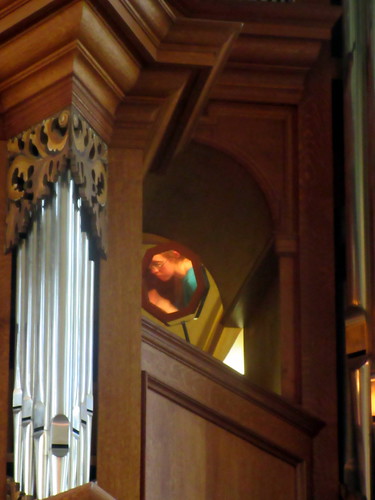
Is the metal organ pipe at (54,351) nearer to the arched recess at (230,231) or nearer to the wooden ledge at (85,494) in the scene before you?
the wooden ledge at (85,494)

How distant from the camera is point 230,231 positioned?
8.53 m

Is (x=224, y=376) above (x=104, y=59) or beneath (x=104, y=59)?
beneath

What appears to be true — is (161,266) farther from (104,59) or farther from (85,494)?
(85,494)

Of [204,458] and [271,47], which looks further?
[271,47]

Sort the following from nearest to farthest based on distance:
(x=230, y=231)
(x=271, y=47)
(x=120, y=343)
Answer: (x=120, y=343)
(x=271, y=47)
(x=230, y=231)

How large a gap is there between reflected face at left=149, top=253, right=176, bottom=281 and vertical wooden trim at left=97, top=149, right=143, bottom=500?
2.69 metres

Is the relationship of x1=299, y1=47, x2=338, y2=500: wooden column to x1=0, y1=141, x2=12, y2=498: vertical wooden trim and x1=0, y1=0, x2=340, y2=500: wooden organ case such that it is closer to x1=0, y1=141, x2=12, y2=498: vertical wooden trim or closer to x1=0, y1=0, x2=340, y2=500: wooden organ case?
x1=0, y1=0, x2=340, y2=500: wooden organ case

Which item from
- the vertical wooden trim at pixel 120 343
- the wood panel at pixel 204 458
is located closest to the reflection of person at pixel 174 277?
the wood panel at pixel 204 458

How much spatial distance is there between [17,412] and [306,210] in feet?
7.23

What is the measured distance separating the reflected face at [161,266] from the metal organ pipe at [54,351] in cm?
307

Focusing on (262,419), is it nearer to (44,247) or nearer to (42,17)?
(44,247)

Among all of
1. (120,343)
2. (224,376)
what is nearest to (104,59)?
(120,343)

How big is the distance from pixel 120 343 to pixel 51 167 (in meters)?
0.71

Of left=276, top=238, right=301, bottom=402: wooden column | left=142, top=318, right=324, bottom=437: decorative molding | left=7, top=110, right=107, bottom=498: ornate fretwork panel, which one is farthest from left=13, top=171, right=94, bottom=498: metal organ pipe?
left=276, top=238, right=301, bottom=402: wooden column
